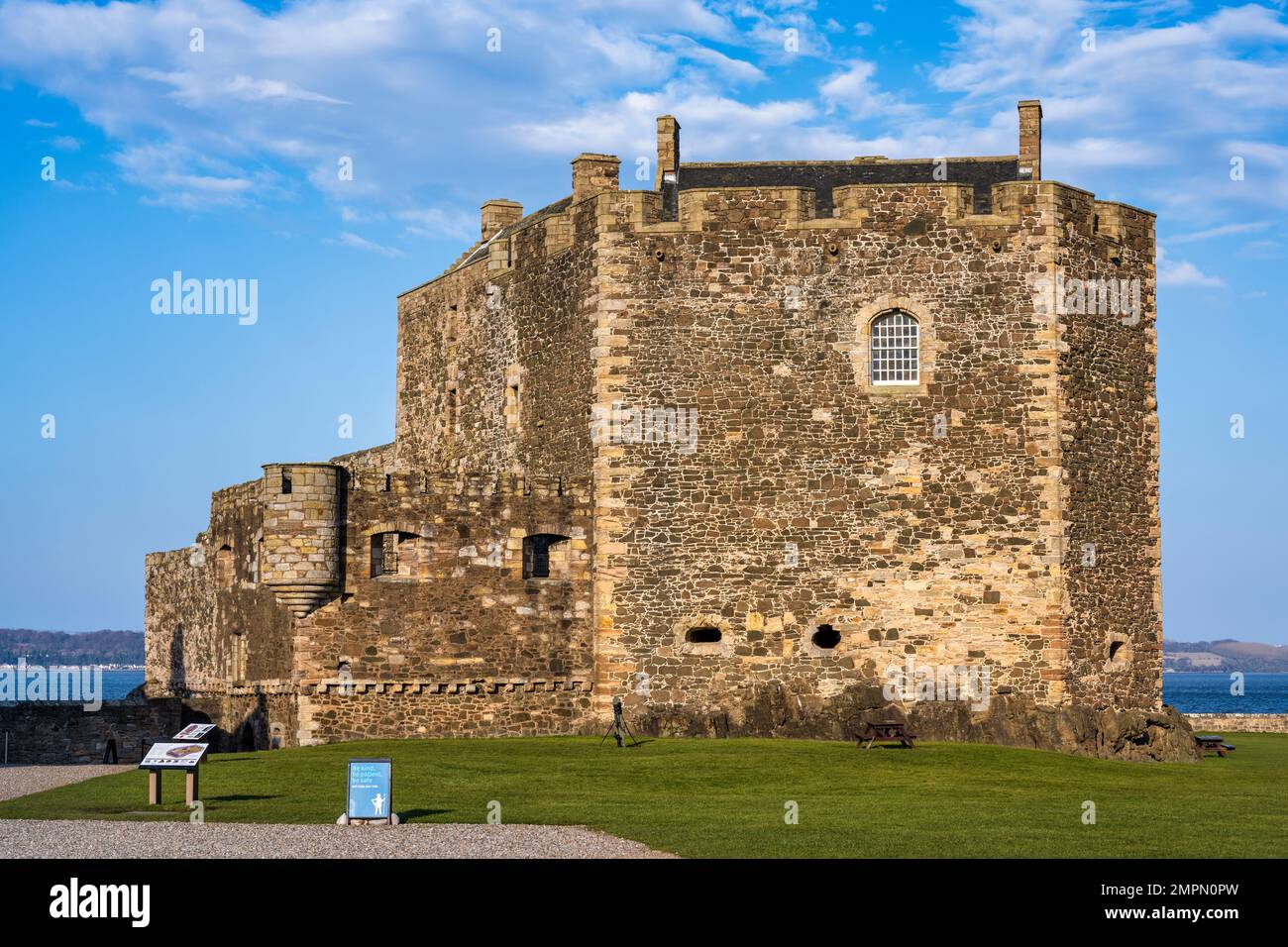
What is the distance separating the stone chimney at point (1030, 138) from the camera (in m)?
36.1

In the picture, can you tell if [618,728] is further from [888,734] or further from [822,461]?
[822,461]

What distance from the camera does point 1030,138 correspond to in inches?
1422

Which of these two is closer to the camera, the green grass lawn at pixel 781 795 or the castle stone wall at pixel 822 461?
the green grass lawn at pixel 781 795

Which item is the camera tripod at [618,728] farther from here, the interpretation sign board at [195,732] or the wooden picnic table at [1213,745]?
the wooden picnic table at [1213,745]

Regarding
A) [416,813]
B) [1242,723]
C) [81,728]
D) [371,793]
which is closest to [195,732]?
[416,813]

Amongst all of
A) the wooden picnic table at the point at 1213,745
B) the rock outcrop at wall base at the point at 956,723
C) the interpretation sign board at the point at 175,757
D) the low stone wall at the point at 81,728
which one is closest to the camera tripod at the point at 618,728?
the rock outcrop at wall base at the point at 956,723

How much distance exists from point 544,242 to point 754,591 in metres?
8.81

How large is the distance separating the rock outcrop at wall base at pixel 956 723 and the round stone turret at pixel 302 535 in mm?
6411

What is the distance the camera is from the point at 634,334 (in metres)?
33.3

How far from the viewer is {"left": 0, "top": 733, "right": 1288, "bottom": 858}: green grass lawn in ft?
61.6

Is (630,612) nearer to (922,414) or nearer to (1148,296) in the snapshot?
(922,414)

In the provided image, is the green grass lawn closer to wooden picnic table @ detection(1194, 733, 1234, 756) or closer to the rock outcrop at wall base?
wooden picnic table @ detection(1194, 733, 1234, 756)

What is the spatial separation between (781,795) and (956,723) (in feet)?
29.2

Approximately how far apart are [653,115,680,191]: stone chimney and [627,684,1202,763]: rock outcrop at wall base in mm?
11731
